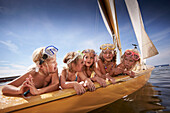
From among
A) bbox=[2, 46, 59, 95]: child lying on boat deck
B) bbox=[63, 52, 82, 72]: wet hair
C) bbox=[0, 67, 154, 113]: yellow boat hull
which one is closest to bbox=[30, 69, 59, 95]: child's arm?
bbox=[2, 46, 59, 95]: child lying on boat deck

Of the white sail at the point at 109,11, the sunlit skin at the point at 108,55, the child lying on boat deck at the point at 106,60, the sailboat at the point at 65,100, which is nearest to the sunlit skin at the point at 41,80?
the sailboat at the point at 65,100

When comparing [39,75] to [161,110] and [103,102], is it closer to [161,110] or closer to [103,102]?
[103,102]

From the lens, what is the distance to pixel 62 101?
39.1 inches

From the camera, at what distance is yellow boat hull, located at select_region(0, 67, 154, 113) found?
795mm

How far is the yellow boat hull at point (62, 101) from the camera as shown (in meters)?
0.80

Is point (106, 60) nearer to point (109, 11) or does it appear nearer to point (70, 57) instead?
point (70, 57)

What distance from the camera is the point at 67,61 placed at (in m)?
1.85

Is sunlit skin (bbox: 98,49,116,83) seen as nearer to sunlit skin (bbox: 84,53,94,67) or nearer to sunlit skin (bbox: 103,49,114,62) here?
sunlit skin (bbox: 103,49,114,62)

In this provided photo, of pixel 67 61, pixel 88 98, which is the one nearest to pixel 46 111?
pixel 88 98

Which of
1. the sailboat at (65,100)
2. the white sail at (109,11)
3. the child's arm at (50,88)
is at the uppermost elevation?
the white sail at (109,11)

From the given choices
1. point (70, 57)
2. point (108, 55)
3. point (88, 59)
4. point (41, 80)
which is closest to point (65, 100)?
point (41, 80)

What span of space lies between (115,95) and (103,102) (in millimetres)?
351

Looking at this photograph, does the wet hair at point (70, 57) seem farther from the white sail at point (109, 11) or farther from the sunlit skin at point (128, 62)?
the white sail at point (109, 11)

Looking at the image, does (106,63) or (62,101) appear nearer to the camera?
(62,101)
